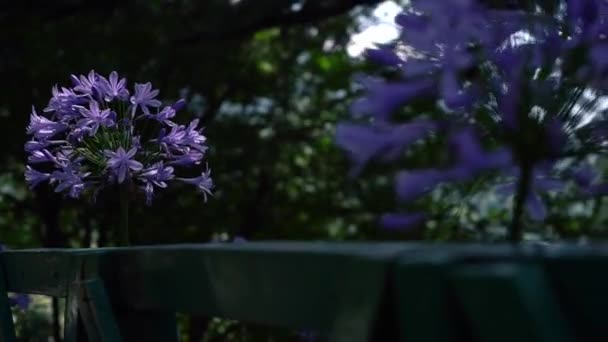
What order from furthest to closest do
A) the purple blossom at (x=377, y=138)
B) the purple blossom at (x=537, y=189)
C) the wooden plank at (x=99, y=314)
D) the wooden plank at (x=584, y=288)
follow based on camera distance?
the wooden plank at (x=99, y=314)
the purple blossom at (x=537, y=189)
the purple blossom at (x=377, y=138)
the wooden plank at (x=584, y=288)

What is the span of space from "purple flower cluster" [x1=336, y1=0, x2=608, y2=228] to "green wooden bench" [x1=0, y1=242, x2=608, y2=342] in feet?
0.60

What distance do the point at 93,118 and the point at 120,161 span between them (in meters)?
0.13

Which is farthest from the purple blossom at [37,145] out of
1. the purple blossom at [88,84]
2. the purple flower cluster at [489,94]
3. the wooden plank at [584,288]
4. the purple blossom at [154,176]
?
the wooden plank at [584,288]

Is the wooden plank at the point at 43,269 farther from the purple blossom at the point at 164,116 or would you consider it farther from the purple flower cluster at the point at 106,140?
the purple blossom at the point at 164,116

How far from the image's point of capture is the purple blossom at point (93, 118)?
2.93 meters

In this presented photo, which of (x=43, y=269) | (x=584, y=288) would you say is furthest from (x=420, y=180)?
(x=43, y=269)

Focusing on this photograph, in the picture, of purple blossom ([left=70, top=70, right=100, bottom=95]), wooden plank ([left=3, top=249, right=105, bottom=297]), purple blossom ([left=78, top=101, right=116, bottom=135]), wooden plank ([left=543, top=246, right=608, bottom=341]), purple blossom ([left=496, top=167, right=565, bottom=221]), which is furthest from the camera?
purple blossom ([left=70, top=70, right=100, bottom=95])

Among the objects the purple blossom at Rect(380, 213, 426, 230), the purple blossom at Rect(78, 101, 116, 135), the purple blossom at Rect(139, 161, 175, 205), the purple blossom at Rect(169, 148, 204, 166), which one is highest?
the purple blossom at Rect(78, 101, 116, 135)

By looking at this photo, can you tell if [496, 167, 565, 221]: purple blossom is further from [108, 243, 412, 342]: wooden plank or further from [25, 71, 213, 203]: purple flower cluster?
[25, 71, 213, 203]: purple flower cluster

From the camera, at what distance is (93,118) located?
294cm

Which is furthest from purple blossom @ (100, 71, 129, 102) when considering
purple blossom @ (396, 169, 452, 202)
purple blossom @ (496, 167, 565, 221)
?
purple blossom @ (396, 169, 452, 202)

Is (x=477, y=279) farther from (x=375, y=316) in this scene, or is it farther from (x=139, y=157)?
(x=139, y=157)

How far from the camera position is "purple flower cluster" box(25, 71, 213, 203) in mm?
2967

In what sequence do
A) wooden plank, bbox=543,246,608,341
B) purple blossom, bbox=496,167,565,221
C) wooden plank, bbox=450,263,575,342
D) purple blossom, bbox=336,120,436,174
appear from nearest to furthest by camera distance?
wooden plank, bbox=450,263,575,342, wooden plank, bbox=543,246,608,341, purple blossom, bbox=336,120,436,174, purple blossom, bbox=496,167,565,221
